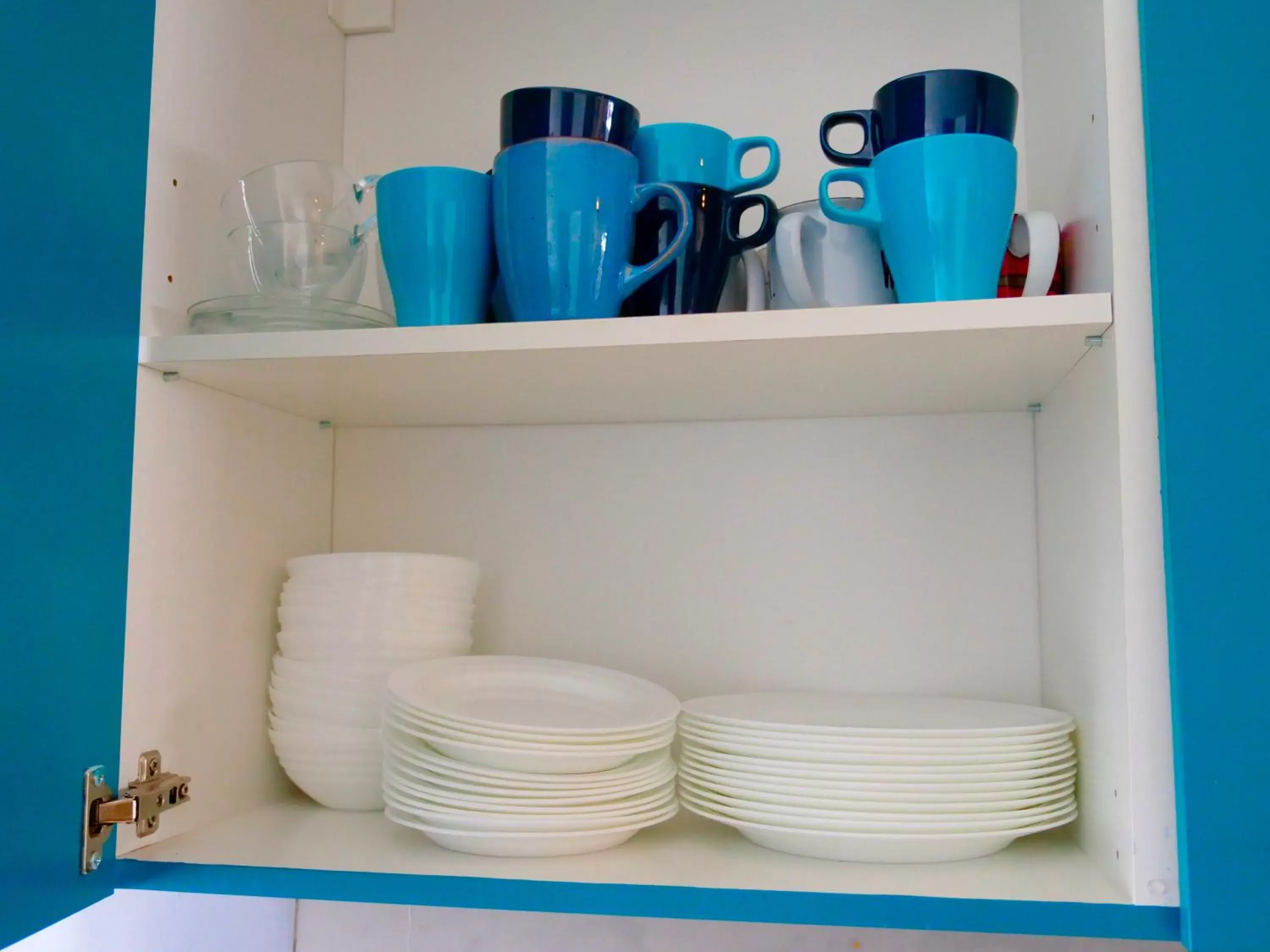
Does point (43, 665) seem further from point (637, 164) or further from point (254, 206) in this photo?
point (637, 164)

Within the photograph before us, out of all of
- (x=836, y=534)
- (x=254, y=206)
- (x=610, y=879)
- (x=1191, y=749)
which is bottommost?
(x=610, y=879)

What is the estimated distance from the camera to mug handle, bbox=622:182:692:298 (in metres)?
0.80

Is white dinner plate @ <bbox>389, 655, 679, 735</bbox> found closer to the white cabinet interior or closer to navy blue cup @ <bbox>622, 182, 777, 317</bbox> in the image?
the white cabinet interior

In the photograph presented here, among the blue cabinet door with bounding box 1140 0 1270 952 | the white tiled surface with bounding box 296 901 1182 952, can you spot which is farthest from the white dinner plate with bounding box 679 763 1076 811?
the white tiled surface with bounding box 296 901 1182 952

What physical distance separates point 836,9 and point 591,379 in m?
0.52

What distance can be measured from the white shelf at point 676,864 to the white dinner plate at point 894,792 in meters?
0.05

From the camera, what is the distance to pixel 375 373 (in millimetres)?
834

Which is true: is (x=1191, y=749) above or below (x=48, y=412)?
below

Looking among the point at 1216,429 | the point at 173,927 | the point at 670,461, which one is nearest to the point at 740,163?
the point at 670,461

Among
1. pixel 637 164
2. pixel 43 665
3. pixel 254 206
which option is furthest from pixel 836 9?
pixel 43 665

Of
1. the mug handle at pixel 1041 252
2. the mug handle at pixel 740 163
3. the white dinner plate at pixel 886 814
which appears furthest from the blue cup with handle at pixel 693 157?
the white dinner plate at pixel 886 814

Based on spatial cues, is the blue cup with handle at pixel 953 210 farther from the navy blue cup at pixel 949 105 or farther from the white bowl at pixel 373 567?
the white bowl at pixel 373 567

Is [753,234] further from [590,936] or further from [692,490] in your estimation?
[590,936]

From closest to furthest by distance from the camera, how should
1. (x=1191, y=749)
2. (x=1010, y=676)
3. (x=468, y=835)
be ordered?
(x=1191, y=749), (x=468, y=835), (x=1010, y=676)
